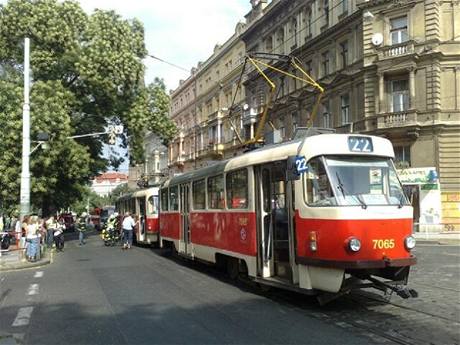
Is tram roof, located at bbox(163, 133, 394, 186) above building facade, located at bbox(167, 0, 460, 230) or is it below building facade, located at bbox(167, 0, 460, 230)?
below

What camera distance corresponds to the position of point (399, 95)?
3503cm

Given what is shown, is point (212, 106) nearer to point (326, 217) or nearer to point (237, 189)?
point (237, 189)

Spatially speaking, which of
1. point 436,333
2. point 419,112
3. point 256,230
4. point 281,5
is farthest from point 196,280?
point 281,5

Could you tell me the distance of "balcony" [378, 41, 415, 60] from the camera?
34.2 metres

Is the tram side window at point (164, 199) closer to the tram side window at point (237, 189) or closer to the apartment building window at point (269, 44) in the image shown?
the tram side window at point (237, 189)

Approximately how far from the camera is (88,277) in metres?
14.7

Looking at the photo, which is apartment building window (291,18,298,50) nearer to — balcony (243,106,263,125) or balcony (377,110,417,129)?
balcony (243,106,263,125)

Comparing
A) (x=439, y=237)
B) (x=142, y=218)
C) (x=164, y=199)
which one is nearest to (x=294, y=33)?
(x=439, y=237)

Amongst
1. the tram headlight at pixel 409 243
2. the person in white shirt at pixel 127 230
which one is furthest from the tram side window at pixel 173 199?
the tram headlight at pixel 409 243

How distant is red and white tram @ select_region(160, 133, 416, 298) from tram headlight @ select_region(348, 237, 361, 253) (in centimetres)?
2

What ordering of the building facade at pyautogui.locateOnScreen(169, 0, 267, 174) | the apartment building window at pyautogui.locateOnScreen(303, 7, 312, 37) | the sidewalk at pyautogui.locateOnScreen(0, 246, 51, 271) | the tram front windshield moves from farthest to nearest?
the building facade at pyautogui.locateOnScreen(169, 0, 267, 174), the apartment building window at pyautogui.locateOnScreen(303, 7, 312, 37), the sidewalk at pyautogui.locateOnScreen(0, 246, 51, 271), the tram front windshield

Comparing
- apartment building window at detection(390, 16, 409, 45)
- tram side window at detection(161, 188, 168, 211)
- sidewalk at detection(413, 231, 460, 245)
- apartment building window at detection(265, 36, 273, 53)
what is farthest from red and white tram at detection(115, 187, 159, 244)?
apartment building window at detection(265, 36, 273, 53)

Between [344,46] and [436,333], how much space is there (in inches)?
1319

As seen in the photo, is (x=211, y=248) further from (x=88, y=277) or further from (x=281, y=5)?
(x=281, y=5)
